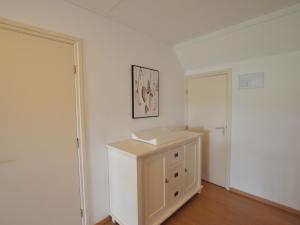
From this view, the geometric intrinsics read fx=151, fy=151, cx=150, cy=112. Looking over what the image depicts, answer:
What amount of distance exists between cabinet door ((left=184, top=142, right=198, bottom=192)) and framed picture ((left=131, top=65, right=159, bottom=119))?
0.71 metres

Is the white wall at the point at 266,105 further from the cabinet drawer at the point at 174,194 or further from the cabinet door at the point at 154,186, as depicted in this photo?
the cabinet door at the point at 154,186

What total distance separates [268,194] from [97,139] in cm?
244

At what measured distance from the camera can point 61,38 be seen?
4.61 feet

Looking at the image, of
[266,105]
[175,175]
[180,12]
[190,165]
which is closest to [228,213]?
[190,165]

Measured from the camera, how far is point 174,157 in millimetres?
1865

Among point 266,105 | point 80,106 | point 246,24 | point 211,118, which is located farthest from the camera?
point 211,118

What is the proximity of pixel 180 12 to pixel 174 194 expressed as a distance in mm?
2139

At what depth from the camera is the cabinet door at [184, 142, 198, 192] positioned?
2076mm

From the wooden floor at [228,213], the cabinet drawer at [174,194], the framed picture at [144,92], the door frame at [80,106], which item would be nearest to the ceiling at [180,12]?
the door frame at [80,106]

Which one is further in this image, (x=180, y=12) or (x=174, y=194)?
(x=174, y=194)

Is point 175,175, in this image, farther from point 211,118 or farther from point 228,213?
point 211,118

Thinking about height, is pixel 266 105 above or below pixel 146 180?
above

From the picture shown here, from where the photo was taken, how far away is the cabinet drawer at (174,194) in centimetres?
182

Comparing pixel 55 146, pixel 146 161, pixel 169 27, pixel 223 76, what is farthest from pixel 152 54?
pixel 55 146
